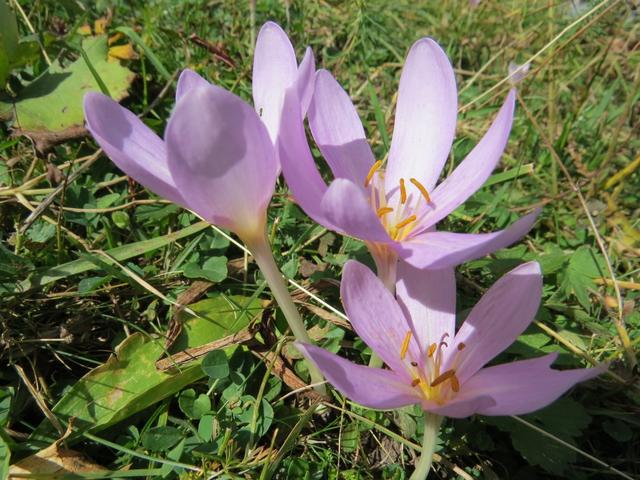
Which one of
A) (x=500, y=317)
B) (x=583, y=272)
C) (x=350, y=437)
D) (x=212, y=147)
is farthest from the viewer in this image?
(x=583, y=272)

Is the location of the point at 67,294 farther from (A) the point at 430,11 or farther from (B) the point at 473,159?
(A) the point at 430,11

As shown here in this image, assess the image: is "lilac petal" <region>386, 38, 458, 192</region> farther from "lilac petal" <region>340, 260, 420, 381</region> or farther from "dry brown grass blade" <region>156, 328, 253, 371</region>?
"dry brown grass blade" <region>156, 328, 253, 371</region>

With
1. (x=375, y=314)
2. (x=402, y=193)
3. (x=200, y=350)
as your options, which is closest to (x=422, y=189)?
(x=402, y=193)

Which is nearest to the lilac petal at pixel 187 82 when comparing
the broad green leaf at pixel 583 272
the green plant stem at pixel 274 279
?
the green plant stem at pixel 274 279

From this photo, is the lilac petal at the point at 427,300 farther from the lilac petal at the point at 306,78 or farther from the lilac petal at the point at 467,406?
the lilac petal at the point at 306,78

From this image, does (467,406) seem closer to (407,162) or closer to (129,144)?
(407,162)

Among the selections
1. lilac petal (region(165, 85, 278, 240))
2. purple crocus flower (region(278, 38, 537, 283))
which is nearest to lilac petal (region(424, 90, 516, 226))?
purple crocus flower (region(278, 38, 537, 283))
